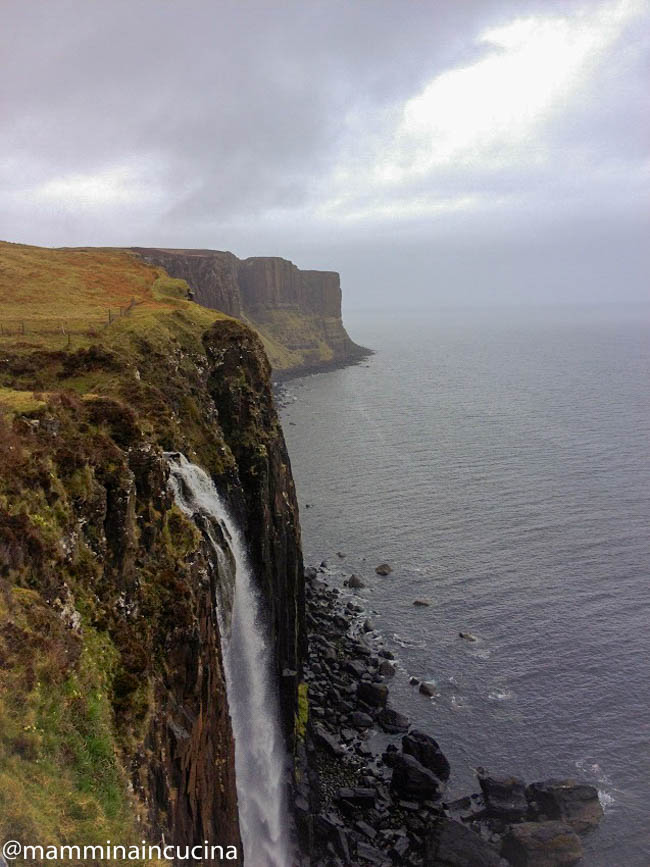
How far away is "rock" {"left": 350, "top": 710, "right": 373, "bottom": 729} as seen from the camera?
39.8m

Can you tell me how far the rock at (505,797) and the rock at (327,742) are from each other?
832cm

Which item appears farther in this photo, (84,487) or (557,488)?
(557,488)

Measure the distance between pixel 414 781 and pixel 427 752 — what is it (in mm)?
2306

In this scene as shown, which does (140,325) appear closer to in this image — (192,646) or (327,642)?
(192,646)

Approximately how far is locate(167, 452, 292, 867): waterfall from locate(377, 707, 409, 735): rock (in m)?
9.15

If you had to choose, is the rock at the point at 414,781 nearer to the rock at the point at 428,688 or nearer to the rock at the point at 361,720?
the rock at the point at 361,720

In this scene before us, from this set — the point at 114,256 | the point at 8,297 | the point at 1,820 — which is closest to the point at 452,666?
the point at 1,820

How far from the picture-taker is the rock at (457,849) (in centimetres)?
2988

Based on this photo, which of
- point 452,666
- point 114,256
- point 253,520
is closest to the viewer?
point 253,520

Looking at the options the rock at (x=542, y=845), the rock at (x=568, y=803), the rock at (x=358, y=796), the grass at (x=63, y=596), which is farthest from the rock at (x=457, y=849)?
the grass at (x=63, y=596)

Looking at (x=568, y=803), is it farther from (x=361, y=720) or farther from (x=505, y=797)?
(x=361, y=720)

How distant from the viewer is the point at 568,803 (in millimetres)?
33062

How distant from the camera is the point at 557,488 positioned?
76.2 meters

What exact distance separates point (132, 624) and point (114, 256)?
5991 centimetres
